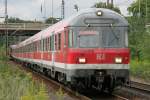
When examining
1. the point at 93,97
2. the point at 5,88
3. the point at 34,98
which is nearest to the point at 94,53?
the point at 93,97

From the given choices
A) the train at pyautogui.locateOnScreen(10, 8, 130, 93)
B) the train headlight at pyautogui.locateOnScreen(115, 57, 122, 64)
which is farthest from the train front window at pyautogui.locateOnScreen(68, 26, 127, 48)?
the train headlight at pyautogui.locateOnScreen(115, 57, 122, 64)


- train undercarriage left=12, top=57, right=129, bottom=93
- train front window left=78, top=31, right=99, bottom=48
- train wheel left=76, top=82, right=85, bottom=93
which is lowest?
train wheel left=76, top=82, right=85, bottom=93

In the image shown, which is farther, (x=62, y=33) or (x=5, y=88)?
(x=62, y=33)

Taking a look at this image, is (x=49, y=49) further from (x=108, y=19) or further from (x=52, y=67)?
(x=108, y=19)

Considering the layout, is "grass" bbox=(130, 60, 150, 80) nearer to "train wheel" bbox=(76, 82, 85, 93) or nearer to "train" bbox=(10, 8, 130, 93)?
"train wheel" bbox=(76, 82, 85, 93)

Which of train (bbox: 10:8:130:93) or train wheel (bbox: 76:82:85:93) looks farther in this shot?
train wheel (bbox: 76:82:85:93)

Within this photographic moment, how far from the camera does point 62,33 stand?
1958 cm

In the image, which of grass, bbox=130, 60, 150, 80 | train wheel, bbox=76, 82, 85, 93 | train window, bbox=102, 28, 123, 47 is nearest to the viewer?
train window, bbox=102, 28, 123, 47

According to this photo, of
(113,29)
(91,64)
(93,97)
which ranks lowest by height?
(93,97)

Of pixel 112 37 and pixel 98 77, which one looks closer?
pixel 98 77

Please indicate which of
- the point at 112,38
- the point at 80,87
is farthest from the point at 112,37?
the point at 80,87

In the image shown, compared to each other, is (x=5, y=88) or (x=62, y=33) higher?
(x=62, y=33)

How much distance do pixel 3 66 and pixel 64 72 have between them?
8281mm

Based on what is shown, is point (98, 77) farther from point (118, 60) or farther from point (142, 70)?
point (142, 70)
